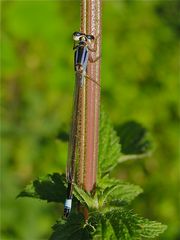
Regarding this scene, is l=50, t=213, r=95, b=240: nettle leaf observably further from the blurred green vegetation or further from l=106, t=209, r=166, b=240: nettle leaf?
the blurred green vegetation

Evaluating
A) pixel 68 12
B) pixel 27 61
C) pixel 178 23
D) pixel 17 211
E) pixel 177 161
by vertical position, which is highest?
pixel 68 12

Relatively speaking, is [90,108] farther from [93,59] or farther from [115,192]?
[115,192]

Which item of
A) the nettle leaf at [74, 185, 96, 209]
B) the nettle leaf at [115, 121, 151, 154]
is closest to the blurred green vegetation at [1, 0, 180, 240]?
the nettle leaf at [115, 121, 151, 154]

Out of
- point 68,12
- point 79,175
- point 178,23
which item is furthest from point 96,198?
point 68,12

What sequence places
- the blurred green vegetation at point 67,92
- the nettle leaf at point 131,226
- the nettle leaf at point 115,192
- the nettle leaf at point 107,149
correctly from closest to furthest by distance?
the nettle leaf at point 131,226, the nettle leaf at point 115,192, the nettle leaf at point 107,149, the blurred green vegetation at point 67,92

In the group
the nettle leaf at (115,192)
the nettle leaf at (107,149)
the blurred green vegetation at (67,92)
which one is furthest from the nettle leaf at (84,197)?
the blurred green vegetation at (67,92)

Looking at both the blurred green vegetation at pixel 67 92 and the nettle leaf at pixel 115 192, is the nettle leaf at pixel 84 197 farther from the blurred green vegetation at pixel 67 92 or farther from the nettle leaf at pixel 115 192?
the blurred green vegetation at pixel 67 92

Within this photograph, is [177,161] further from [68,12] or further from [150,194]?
[68,12]
